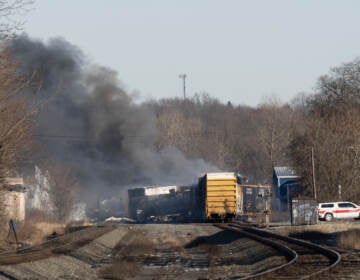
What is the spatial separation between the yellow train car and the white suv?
6480 millimetres

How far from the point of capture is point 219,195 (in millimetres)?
62469

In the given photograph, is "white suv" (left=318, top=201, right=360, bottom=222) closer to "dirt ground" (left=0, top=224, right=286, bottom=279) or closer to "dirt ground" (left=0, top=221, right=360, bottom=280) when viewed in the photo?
"dirt ground" (left=0, top=221, right=360, bottom=280)

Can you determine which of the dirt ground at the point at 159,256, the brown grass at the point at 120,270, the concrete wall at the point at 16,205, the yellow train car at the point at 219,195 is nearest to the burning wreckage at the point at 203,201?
the yellow train car at the point at 219,195

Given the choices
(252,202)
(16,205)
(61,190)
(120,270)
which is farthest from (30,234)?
(61,190)

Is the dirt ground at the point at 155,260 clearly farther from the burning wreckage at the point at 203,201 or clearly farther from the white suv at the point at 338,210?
the burning wreckage at the point at 203,201

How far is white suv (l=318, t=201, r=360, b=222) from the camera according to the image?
6034 centimetres

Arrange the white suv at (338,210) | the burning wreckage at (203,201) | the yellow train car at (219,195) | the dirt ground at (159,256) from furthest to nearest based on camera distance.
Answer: the burning wreckage at (203,201) → the yellow train car at (219,195) → the white suv at (338,210) → the dirt ground at (159,256)

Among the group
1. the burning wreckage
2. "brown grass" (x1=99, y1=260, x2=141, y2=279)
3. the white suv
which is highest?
the burning wreckage

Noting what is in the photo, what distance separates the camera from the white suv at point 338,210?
60.3 metres

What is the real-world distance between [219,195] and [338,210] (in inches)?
330

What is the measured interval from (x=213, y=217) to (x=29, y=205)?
1192 inches

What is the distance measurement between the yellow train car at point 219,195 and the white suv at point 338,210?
648 cm

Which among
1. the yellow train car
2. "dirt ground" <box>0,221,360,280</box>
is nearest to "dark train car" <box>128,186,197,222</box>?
the yellow train car

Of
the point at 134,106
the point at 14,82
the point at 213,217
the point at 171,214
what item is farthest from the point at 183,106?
the point at 14,82
